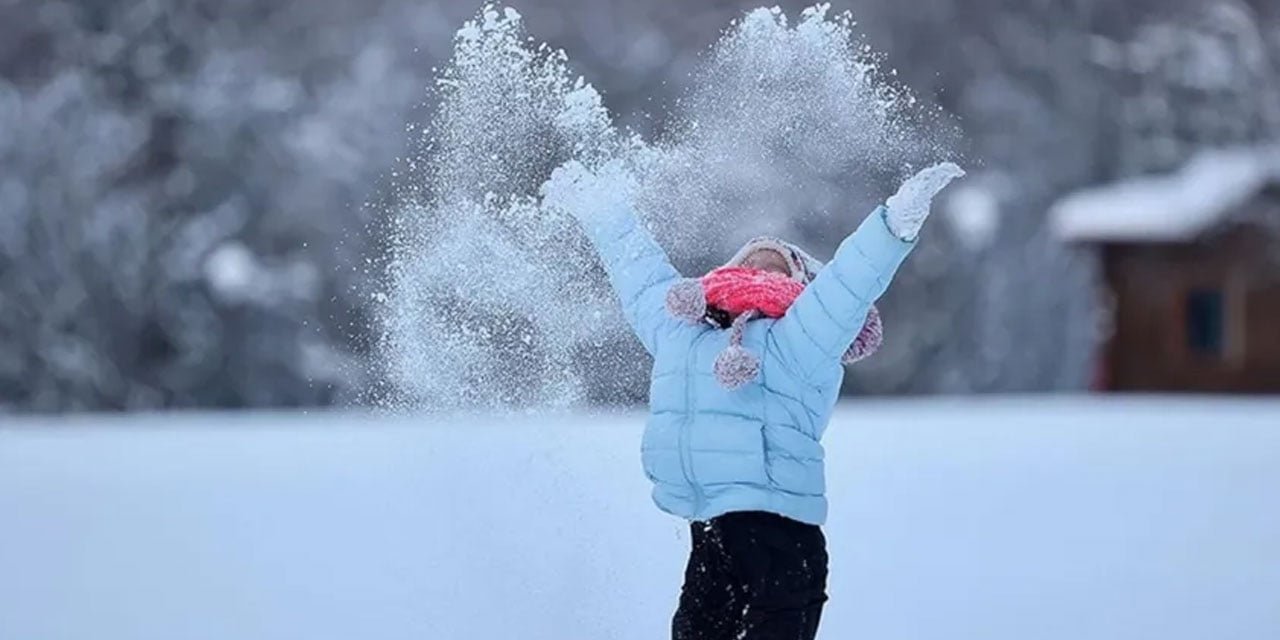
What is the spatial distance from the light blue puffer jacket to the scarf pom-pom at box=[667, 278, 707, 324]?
0.22 ft

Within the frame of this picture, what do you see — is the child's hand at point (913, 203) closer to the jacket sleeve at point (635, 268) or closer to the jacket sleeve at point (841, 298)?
the jacket sleeve at point (841, 298)

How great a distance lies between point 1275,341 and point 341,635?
919 inches

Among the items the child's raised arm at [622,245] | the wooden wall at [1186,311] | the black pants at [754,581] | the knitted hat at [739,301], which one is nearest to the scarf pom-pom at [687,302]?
the knitted hat at [739,301]

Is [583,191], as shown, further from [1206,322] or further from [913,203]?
[1206,322]

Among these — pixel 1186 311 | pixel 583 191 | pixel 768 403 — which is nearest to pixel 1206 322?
pixel 1186 311

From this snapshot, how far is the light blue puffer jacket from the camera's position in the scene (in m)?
4.01

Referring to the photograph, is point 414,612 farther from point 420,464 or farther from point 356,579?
point 420,464

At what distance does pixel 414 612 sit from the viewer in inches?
236

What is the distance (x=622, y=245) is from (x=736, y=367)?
695mm

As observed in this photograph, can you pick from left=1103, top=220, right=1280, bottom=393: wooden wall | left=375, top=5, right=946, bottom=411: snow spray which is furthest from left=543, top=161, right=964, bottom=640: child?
left=1103, top=220, right=1280, bottom=393: wooden wall

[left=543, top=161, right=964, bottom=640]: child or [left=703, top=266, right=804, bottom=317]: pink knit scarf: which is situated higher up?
[left=703, top=266, right=804, bottom=317]: pink knit scarf

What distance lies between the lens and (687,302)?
4141 millimetres

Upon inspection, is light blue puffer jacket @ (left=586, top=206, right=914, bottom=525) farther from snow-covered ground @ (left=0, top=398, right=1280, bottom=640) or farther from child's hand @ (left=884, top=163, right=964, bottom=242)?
snow-covered ground @ (left=0, top=398, right=1280, bottom=640)

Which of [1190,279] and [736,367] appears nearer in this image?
[736,367]
